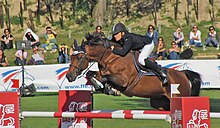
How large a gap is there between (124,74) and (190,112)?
575 cm

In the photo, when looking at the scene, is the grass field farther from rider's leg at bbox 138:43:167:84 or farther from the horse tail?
rider's leg at bbox 138:43:167:84

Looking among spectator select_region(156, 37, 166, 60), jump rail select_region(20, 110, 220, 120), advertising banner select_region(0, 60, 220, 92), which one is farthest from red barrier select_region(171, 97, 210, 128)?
spectator select_region(156, 37, 166, 60)

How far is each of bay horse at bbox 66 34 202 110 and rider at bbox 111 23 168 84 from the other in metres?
0.15

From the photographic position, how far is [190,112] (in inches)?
356

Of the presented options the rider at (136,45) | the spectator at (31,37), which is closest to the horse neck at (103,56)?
the rider at (136,45)

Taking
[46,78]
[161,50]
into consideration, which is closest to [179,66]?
[161,50]

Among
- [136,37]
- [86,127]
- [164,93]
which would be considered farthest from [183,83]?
[86,127]

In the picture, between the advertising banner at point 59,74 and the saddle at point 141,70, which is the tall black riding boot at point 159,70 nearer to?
the saddle at point 141,70

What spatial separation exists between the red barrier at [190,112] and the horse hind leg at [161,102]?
5762 millimetres

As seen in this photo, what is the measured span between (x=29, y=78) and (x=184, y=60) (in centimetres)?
552

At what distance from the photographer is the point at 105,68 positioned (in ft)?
48.2

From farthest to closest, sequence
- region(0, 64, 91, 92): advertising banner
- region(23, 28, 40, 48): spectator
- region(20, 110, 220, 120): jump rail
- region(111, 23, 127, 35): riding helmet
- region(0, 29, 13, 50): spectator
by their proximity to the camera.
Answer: region(0, 29, 13, 50): spectator → region(23, 28, 40, 48): spectator → region(0, 64, 91, 92): advertising banner → region(111, 23, 127, 35): riding helmet → region(20, 110, 220, 120): jump rail

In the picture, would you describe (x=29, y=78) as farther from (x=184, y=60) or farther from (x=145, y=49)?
(x=145, y=49)

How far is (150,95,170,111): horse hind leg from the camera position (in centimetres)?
1506
